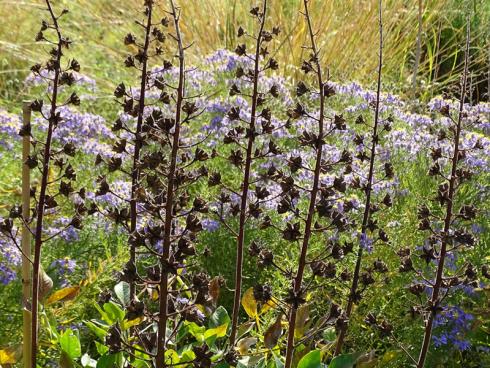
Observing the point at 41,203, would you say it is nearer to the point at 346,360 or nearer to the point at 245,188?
the point at 245,188

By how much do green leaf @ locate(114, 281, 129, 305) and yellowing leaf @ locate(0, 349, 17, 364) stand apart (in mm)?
342

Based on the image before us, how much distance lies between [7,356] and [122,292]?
38cm

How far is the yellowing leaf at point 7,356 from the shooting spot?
249 cm

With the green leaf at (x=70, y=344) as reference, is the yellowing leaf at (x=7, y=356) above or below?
below

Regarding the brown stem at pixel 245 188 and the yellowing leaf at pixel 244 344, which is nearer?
the brown stem at pixel 245 188

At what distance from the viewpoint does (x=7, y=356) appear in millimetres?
2502

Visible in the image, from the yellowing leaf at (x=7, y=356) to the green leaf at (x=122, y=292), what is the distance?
1.12 feet

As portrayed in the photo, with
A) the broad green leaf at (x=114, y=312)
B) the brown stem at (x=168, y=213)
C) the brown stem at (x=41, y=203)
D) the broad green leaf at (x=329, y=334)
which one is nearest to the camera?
the brown stem at (x=168, y=213)

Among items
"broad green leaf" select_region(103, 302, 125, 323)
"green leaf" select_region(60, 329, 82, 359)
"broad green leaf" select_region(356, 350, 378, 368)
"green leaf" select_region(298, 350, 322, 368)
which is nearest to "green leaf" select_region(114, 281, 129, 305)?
"broad green leaf" select_region(103, 302, 125, 323)

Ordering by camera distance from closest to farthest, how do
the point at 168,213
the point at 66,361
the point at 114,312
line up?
the point at 168,213 → the point at 66,361 → the point at 114,312

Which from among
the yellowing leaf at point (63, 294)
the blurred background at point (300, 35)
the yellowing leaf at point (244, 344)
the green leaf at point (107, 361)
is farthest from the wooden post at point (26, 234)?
the blurred background at point (300, 35)

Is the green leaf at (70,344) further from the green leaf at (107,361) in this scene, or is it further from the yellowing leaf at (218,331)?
the yellowing leaf at (218,331)

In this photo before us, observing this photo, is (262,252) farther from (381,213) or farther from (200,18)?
(200,18)

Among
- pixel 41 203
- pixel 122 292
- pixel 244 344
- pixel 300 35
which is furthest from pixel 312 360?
pixel 300 35
